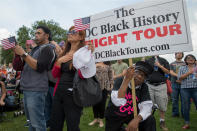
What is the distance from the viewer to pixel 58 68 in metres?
2.29

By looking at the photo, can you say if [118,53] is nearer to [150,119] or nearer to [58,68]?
[58,68]

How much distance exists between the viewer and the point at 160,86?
4.27 metres

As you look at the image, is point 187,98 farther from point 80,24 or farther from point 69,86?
point 80,24

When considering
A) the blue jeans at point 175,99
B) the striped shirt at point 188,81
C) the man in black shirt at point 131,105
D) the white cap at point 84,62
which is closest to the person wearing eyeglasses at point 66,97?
the white cap at point 84,62

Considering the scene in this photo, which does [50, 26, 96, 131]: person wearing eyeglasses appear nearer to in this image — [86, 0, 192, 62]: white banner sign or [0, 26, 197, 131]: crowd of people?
[0, 26, 197, 131]: crowd of people

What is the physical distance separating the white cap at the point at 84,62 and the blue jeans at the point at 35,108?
79cm

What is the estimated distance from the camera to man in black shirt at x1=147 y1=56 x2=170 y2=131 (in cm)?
423

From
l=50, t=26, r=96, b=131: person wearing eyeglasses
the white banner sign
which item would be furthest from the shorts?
l=50, t=26, r=96, b=131: person wearing eyeglasses

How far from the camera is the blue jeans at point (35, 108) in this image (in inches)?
97.4

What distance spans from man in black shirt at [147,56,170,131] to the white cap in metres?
2.46

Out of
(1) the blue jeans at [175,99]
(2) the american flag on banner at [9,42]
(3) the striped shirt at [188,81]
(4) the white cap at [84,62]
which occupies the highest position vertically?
(2) the american flag on banner at [9,42]

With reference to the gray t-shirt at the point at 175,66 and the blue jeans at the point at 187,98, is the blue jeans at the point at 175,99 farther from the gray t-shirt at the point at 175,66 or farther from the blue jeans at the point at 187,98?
the blue jeans at the point at 187,98

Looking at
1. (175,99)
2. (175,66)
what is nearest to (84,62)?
(175,99)

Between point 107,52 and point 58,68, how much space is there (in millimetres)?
677
